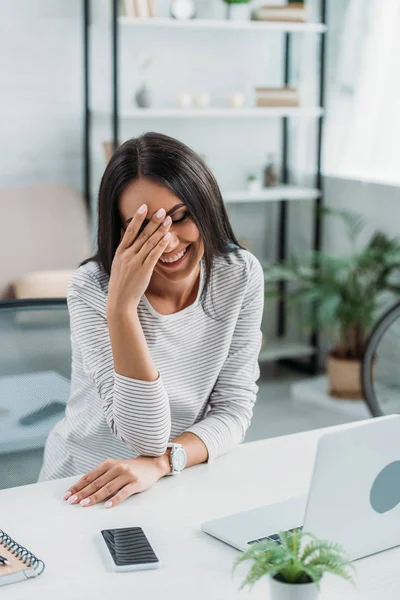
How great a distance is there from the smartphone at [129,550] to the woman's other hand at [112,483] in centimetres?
10

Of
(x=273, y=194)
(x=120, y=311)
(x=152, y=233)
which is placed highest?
(x=152, y=233)

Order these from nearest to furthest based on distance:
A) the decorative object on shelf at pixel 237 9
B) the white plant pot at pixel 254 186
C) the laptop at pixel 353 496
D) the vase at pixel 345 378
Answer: the laptop at pixel 353 496
the vase at pixel 345 378
the decorative object on shelf at pixel 237 9
the white plant pot at pixel 254 186

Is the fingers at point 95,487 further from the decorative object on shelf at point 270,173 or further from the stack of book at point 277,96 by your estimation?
the decorative object on shelf at point 270,173

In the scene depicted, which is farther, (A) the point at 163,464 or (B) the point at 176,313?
(B) the point at 176,313

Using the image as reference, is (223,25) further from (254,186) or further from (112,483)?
(112,483)

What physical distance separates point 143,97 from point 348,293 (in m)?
1.24

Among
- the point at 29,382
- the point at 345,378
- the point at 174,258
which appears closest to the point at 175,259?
the point at 174,258

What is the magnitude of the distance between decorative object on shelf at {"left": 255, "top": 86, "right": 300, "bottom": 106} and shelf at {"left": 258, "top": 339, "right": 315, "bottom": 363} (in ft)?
3.82

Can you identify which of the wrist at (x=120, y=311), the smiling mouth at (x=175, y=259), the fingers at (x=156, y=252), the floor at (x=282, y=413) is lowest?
the floor at (x=282, y=413)

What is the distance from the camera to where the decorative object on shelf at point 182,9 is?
3.97 meters

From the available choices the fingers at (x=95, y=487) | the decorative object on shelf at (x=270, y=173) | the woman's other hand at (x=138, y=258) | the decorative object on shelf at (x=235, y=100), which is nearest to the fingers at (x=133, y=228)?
the woman's other hand at (x=138, y=258)

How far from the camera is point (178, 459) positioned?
1.40m

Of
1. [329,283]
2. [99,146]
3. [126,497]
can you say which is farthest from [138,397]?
[99,146]

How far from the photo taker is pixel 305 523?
3.27 feet
